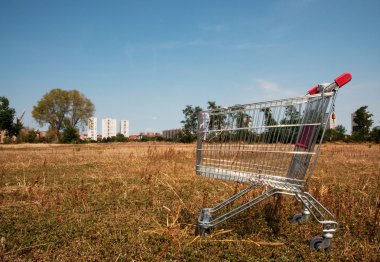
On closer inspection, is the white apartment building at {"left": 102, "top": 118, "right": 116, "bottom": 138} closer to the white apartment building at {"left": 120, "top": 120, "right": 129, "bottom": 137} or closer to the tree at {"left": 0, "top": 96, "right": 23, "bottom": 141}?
the white apartment building at {"left": 120, "top": 120, "right": 129, "bottom": 137}

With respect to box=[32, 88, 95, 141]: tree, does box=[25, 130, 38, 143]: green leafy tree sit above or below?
below

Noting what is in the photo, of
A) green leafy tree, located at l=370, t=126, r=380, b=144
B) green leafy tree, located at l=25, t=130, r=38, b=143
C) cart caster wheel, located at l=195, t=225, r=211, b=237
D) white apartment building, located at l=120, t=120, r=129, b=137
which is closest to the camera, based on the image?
cart caster wheel, located at l=195, t=225, r=211, b=237

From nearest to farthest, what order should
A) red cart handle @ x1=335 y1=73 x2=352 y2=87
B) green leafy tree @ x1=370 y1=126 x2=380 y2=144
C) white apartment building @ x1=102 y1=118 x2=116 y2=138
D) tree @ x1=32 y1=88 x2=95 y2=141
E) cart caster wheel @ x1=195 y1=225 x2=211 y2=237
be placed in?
red cart handle @ x1=335 y1=73 x2=352 y2=87 < cart caster wheel @ x1=195 y1=225 x2=211 y2=237 < green leafy tree @ x1=370 y1=126 x2=380 y2=144 < tree @ x1=32 y1=88 x2=95 y2=141 < white apartment building @ x1=102 y1=118 x2=116 y2=138

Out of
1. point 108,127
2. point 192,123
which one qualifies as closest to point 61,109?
point 192,123

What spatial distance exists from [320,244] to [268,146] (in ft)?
3.83

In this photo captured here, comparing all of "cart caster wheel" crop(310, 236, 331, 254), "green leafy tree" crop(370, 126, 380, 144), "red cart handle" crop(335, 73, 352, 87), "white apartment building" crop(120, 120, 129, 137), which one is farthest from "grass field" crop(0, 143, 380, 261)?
"white apartment building" crop(120, 120, 129, 137)

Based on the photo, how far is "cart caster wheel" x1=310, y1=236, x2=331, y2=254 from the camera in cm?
285

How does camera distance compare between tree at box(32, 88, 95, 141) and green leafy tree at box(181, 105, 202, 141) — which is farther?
tree at box(32, 88, 95, 141)

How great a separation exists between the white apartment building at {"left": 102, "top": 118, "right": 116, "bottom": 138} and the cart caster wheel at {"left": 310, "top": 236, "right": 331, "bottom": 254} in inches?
6087

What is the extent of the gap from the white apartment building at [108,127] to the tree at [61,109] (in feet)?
298

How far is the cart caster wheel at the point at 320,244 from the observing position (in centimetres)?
285

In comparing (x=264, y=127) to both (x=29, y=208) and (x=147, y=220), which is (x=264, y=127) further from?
(x=29, y=208)

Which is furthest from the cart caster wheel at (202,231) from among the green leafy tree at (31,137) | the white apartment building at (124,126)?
the white apartment building at (124,126)

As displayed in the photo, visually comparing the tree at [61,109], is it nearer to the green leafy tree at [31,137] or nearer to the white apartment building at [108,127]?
the green leafy tree at [31,137]
